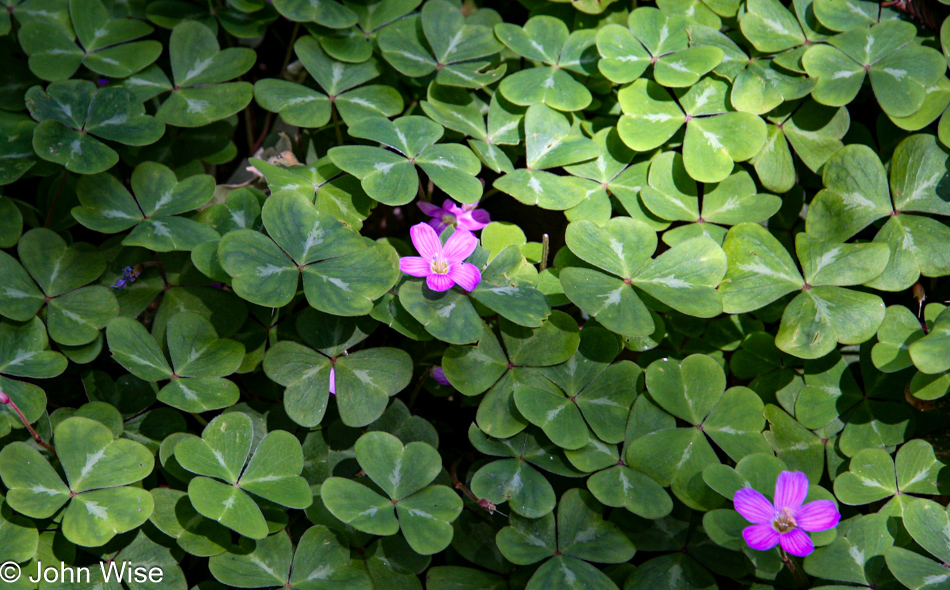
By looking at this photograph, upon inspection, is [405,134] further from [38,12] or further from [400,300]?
[38,12]

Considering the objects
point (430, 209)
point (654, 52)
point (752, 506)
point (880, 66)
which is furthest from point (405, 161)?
point (880, 66)

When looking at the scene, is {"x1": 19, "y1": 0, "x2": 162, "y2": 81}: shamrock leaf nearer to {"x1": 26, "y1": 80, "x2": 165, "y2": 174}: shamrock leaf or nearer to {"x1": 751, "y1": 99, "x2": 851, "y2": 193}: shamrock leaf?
{"x1": 26, "y1": 80, "x2": 165, "y2": 174}: shamrock leaf

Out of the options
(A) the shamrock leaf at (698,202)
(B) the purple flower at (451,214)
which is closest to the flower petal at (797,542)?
(A) the shamrock leaf at (698,202)

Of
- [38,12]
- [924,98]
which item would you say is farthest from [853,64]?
[38,12]

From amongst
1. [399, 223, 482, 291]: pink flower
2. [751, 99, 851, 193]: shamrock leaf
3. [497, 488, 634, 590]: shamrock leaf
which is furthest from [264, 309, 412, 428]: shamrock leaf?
[751, 99, 851, 193]: shamrock leaf

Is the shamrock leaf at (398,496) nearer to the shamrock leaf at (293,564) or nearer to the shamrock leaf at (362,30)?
the shamrock leaf at (293,564)

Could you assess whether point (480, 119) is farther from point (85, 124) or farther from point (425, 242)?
point (85, 124)
